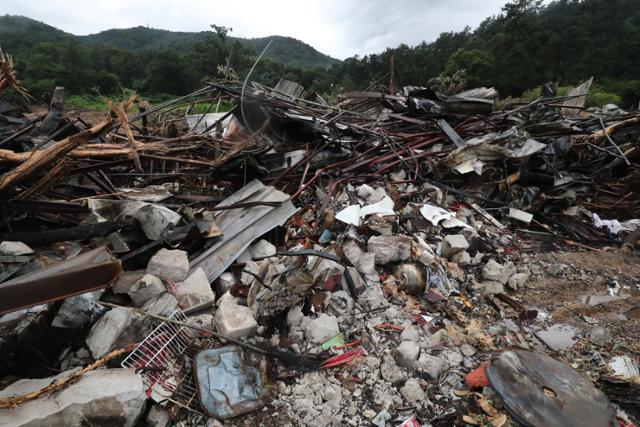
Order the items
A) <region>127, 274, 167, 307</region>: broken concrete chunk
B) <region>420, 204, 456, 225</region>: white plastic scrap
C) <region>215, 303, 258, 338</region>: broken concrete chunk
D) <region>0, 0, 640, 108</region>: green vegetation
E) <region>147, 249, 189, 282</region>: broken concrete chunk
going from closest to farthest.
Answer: <region>215, 303, 258, 338</region>: broken concrete chunk → <region>127, 274, 167, 307</region>: broken concrete chunk → <region>147, 249, 189, 282</region>: broken concrete chunk → <region>420, 204, 456, 225</region>: white plastic scrap → <region>0, 0, 640, 108</region>: green vegetation

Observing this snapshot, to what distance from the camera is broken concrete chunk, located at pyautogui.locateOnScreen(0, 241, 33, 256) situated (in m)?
2.21

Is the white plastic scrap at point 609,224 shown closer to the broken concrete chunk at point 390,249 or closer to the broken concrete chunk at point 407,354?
the broken concrete chunk at point 390,249

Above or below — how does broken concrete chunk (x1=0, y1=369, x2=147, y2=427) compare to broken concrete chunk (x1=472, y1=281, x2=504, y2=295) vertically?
below

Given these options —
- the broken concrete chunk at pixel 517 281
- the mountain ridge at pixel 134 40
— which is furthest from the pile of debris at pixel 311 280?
the mountain ridge at pixel 134 40

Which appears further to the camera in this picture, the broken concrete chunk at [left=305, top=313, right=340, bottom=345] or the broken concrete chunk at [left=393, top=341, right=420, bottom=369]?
the broken concrete chunk at [left=305, top=313, right=340, bottom=345]

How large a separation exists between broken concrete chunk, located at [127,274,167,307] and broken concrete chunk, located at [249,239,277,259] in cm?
88

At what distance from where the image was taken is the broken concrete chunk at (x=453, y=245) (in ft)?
10.0

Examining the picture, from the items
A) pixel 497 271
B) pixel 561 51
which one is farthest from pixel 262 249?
pixel 561 51

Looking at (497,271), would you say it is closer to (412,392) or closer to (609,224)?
(412,392)

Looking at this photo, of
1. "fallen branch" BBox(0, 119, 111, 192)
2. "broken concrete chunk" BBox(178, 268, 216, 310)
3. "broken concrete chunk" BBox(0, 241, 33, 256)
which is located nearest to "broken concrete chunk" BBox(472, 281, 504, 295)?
"broken concrete chunk" BBox(178, 268, 216, 310)

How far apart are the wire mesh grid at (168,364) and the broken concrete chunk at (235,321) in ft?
0.64

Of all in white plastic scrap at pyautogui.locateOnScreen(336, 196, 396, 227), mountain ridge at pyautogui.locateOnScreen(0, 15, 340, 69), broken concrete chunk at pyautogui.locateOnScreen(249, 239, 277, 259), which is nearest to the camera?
broken concrete chunk at pyautogui.locateOnScreen(249, 239, 277, 259)

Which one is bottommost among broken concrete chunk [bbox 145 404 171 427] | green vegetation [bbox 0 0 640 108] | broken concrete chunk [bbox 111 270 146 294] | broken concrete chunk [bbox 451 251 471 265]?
broken concrete chunk [bbox 145 404 171 427]

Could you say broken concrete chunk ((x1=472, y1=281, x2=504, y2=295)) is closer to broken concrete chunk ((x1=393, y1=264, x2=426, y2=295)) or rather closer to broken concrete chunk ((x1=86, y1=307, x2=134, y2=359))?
broken concrete chunk ((x1=393, y1=264, x2=426, y2=295))
